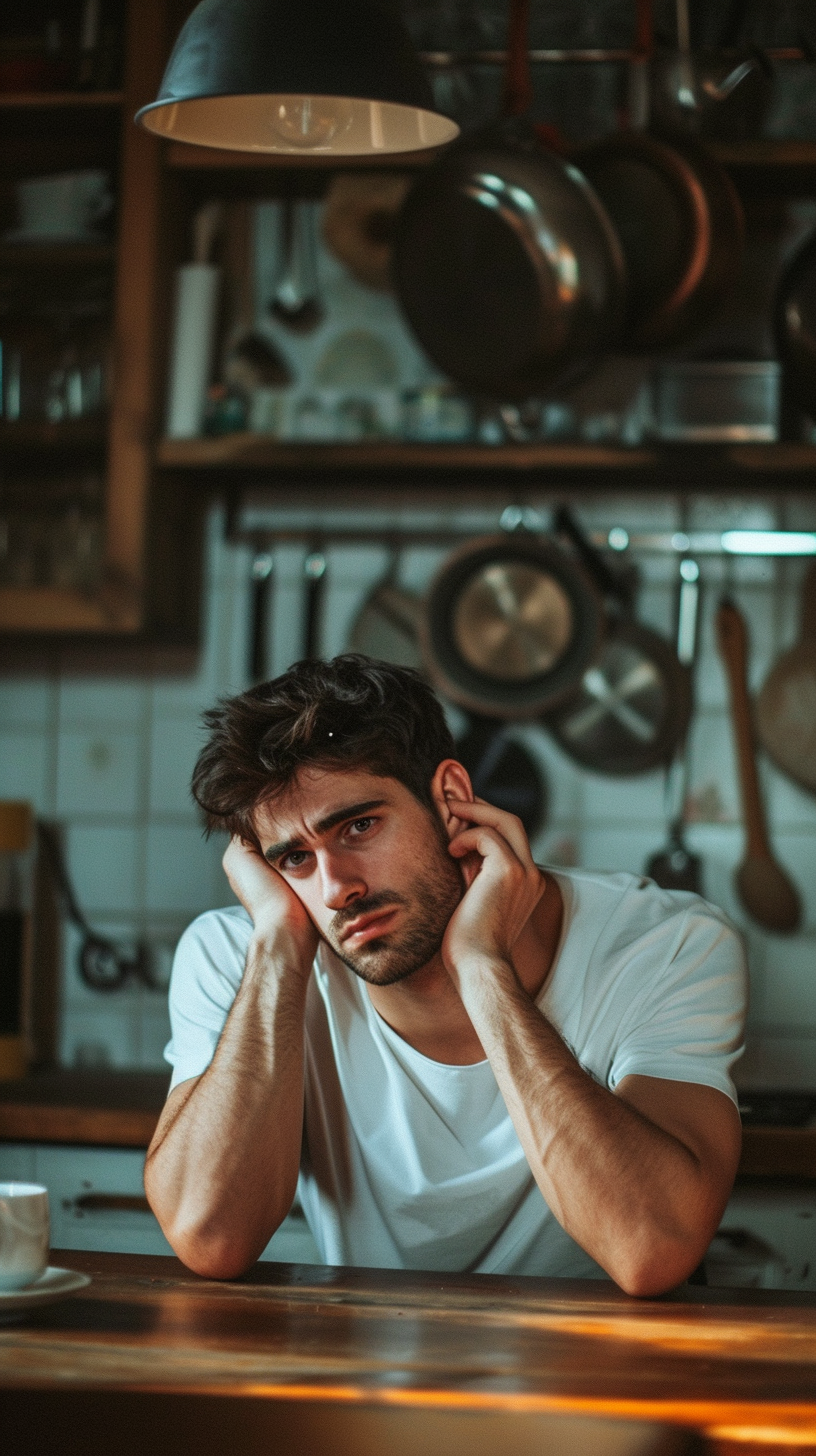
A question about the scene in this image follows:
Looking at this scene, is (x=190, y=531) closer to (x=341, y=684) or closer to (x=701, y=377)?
(x=701, y=377)

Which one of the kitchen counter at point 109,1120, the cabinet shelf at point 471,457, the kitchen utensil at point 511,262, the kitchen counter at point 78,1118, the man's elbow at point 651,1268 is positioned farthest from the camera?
the cabinet shelf at point 471,457

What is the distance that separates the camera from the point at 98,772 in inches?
111

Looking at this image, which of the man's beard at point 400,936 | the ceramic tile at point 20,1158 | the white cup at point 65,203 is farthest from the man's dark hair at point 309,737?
the white cup at point 65,203

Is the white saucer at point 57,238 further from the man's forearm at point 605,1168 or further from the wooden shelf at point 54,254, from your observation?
the man's forearm at point 605,1168

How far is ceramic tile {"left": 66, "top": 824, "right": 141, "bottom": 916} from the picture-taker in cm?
278

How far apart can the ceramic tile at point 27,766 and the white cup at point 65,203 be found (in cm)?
86

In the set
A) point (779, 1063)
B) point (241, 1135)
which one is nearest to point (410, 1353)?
point (241, 1135)

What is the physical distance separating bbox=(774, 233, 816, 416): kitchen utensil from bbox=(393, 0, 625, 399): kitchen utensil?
0.28 meters

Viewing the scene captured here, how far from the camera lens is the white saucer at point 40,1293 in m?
1.06

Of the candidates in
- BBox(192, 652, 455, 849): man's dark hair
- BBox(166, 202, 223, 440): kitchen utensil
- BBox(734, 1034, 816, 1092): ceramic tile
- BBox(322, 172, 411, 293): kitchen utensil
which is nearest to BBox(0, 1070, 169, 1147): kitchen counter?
BBox(192, 652, 455, 849): man's dark hair

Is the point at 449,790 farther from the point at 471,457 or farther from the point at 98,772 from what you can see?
the point at 98,772

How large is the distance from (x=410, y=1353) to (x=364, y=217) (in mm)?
2117

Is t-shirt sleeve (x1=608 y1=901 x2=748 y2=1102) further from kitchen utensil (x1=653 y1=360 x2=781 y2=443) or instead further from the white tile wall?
kitchen utensil (x1=653 y1=360 x2=781 y2=443)

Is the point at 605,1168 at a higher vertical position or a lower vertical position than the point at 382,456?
lower
